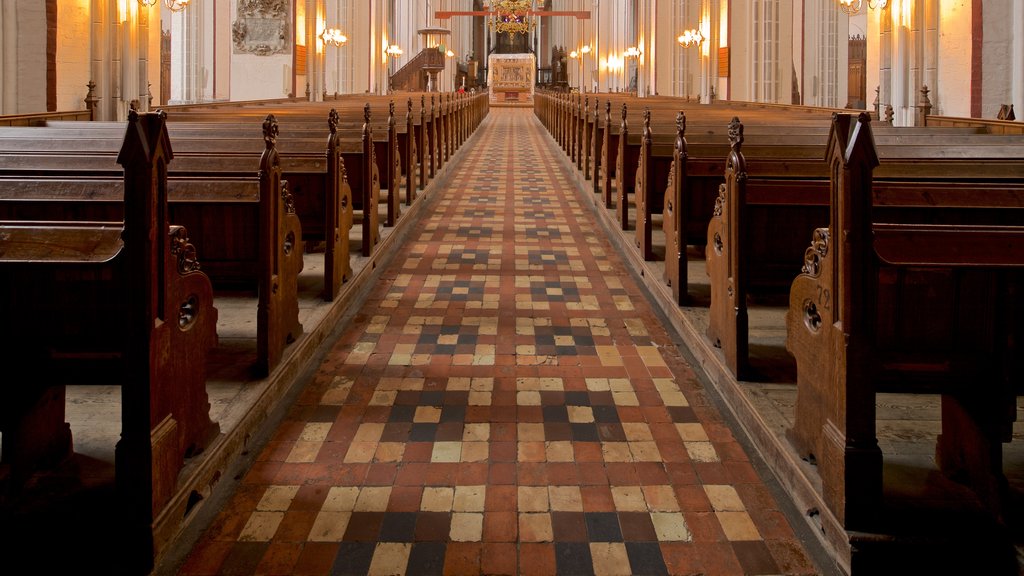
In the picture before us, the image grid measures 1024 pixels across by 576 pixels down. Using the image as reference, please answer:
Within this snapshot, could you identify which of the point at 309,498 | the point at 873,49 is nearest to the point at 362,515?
the point at 309,498

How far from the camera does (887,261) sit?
214 cm

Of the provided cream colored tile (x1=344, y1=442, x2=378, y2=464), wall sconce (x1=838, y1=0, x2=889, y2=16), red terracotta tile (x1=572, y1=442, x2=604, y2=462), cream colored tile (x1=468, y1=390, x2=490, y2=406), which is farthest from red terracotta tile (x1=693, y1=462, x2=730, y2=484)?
wall sconce (x1=838, y1=0, x2=889, y2=16)

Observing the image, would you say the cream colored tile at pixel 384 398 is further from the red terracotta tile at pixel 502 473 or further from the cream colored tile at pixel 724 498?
the cream colored tile at pixel 724 498

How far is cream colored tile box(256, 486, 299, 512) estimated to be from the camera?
2.51 m

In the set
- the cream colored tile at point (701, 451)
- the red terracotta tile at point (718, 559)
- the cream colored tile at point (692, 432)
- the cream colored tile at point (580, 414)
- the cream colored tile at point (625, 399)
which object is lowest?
the red terracotta tile at point (718, 559)

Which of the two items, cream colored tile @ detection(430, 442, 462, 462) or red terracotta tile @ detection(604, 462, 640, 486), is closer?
red terracotta tile @ detection(604, 462, 640, 486)

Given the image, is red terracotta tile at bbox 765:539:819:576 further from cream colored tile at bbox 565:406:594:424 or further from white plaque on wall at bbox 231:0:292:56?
white plaque on wall at bbox 231:0:292:56

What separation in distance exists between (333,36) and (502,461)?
63.3 feet

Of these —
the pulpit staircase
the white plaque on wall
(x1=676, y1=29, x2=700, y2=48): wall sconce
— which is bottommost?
the white plaque on wall

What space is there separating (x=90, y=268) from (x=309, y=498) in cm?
96

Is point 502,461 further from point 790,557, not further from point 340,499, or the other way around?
point 790,557

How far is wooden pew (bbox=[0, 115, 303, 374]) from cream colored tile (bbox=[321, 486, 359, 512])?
2.81 ft

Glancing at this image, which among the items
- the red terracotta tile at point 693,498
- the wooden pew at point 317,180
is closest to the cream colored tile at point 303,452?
the red terracotta tile at point 693,498

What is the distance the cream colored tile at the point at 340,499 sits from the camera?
2490 millimetres
